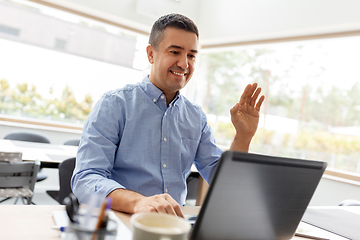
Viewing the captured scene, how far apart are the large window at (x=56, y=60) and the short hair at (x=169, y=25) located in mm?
3836

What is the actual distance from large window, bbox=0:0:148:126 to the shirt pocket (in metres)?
3.96

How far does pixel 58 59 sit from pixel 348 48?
12.8ft

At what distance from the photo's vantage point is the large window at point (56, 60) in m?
4.61

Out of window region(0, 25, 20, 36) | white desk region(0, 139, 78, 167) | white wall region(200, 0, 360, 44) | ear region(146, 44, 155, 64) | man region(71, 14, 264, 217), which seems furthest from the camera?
window region(0, 25, 20, 36)

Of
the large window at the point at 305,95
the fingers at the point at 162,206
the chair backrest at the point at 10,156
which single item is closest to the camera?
the fingers at the point at 162,206

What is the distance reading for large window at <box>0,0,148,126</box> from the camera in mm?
4605

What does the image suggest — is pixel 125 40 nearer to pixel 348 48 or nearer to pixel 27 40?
pixel 27 40

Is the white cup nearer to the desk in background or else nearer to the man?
the man

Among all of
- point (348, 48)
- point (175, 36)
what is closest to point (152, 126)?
point (175, 36)

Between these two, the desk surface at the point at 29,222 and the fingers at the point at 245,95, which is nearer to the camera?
the desk surface at the point at 29,222

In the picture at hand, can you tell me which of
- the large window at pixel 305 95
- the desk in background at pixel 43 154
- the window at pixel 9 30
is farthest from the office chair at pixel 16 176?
the large window at pixel 305 95

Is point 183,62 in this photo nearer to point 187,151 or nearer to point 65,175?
point 187,151

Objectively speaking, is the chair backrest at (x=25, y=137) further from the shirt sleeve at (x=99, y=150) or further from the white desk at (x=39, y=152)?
the shirt sleeve at (x=99, y=150)

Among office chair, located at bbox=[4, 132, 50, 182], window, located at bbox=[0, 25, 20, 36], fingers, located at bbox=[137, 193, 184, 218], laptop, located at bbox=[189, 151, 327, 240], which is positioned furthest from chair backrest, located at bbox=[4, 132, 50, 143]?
laptop, located at bbox=[189, 151, 327, 240]
